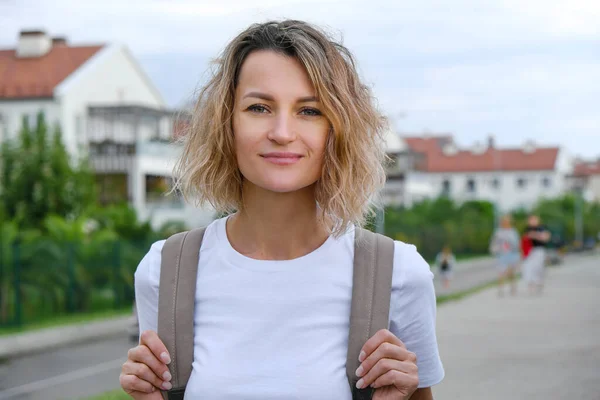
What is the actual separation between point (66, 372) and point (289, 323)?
34.8 ft

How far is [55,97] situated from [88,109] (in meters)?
2.03

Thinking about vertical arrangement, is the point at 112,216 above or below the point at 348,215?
below

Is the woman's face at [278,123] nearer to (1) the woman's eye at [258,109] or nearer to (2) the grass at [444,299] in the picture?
(1) the woman's eye at [258,109]

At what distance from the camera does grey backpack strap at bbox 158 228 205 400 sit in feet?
7.13

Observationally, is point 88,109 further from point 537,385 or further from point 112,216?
point 537,385

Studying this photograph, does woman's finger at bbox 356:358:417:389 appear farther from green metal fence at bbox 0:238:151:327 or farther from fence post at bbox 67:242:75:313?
fence post at bbox 67:242:75:313

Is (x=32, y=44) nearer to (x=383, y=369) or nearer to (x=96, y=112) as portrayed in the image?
(x=96, y=112)

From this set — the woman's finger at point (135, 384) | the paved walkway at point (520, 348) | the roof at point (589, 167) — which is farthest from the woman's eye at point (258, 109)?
the roof at point (589, 167)

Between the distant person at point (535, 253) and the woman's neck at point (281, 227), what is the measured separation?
1954cm

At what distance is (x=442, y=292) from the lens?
2464cm

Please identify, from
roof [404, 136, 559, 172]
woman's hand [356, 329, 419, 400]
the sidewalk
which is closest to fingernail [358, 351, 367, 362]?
woman's hand [356, 329, 419, 400]

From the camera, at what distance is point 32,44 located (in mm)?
50781

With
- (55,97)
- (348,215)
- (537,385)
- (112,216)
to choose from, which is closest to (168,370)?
(348,215)

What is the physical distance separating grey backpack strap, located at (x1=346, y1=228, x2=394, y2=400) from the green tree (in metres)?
29.0
